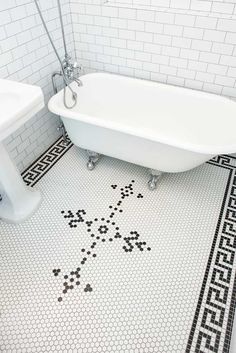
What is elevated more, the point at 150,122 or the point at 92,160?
the point at 150,122

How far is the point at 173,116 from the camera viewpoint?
2410mm

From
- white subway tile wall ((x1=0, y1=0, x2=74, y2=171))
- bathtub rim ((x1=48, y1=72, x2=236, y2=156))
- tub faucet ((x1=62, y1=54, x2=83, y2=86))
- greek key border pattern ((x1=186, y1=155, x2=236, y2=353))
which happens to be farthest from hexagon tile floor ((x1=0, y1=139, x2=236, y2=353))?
tub faucet ((x1=62, y1=54, x2=83, y2=86))

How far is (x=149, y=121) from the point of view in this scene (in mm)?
2545

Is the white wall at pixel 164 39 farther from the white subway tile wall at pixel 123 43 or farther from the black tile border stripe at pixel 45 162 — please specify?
the black tile border stripe at pixel 45 162

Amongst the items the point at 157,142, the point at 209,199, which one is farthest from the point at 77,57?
the point at 209,199

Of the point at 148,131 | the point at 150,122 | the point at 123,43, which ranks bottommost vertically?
the point at 150,122

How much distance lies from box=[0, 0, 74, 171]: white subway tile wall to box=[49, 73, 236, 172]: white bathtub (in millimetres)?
293

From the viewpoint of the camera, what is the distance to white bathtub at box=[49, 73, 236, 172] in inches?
73.7

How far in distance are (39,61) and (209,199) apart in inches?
67.6

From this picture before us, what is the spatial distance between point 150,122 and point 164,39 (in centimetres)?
67

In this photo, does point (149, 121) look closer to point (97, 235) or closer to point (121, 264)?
point (97, 235)

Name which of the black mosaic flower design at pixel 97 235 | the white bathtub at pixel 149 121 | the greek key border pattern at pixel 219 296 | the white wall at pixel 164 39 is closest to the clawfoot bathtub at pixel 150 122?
the white bathtub at pixel 149 121

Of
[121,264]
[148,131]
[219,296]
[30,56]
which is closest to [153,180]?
[148,131]

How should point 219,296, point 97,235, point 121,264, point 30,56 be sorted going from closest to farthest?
point 219,296 → point 121,264 → point 97,235 → point 30,56
